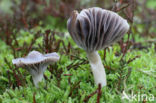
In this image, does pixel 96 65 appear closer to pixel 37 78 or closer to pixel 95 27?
pixel 95 27

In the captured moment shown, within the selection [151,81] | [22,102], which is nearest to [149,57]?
[151,81]

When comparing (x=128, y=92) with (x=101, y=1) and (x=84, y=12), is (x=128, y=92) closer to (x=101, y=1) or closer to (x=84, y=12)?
(x=84, y=12)

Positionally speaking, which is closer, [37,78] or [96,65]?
[96,65]

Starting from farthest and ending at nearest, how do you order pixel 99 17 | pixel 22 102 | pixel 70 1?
pixel 70 1 → pixel 22 102 → pixel 99 17

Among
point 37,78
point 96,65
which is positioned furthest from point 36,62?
point 96,65

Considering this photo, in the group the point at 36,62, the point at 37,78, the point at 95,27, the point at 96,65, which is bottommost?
the point at 37,78

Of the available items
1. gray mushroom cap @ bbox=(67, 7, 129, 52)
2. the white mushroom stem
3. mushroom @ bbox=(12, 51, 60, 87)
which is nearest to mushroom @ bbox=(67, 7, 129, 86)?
gray mushroom cap @ bbox=(67, 7, 129, 52)

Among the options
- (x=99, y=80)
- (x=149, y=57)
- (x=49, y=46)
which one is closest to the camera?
(x=99, y=80)
